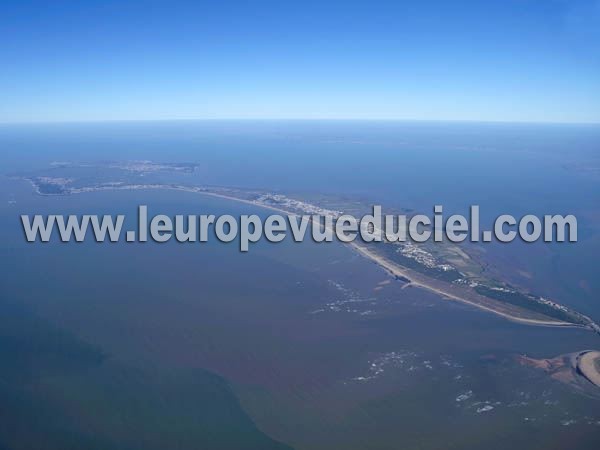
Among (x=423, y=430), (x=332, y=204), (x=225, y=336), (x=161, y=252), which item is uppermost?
(x=332, y=204)

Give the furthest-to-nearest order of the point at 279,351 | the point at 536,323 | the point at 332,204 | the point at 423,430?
the point at 332,204
the point at 536,323
the point at 279,351
the point at 423,430

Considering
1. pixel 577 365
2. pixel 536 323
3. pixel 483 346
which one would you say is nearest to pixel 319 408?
pixel 483 346

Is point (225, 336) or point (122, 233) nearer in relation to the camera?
point (225, 336)

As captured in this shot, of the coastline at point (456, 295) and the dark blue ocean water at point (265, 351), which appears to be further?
the coastline at point (456, 295)

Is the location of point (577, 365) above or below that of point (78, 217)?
below

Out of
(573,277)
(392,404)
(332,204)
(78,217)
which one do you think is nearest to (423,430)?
(392,404)

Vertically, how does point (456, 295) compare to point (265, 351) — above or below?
above

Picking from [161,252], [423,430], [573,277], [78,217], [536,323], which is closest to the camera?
[423,430]

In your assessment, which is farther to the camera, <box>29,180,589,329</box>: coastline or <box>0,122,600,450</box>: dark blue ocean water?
<box>29,180,589,329</box>: coastline

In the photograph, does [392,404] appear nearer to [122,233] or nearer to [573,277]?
[573,277]

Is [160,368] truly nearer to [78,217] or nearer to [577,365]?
[577,365]

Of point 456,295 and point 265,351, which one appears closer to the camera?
point 265,351
